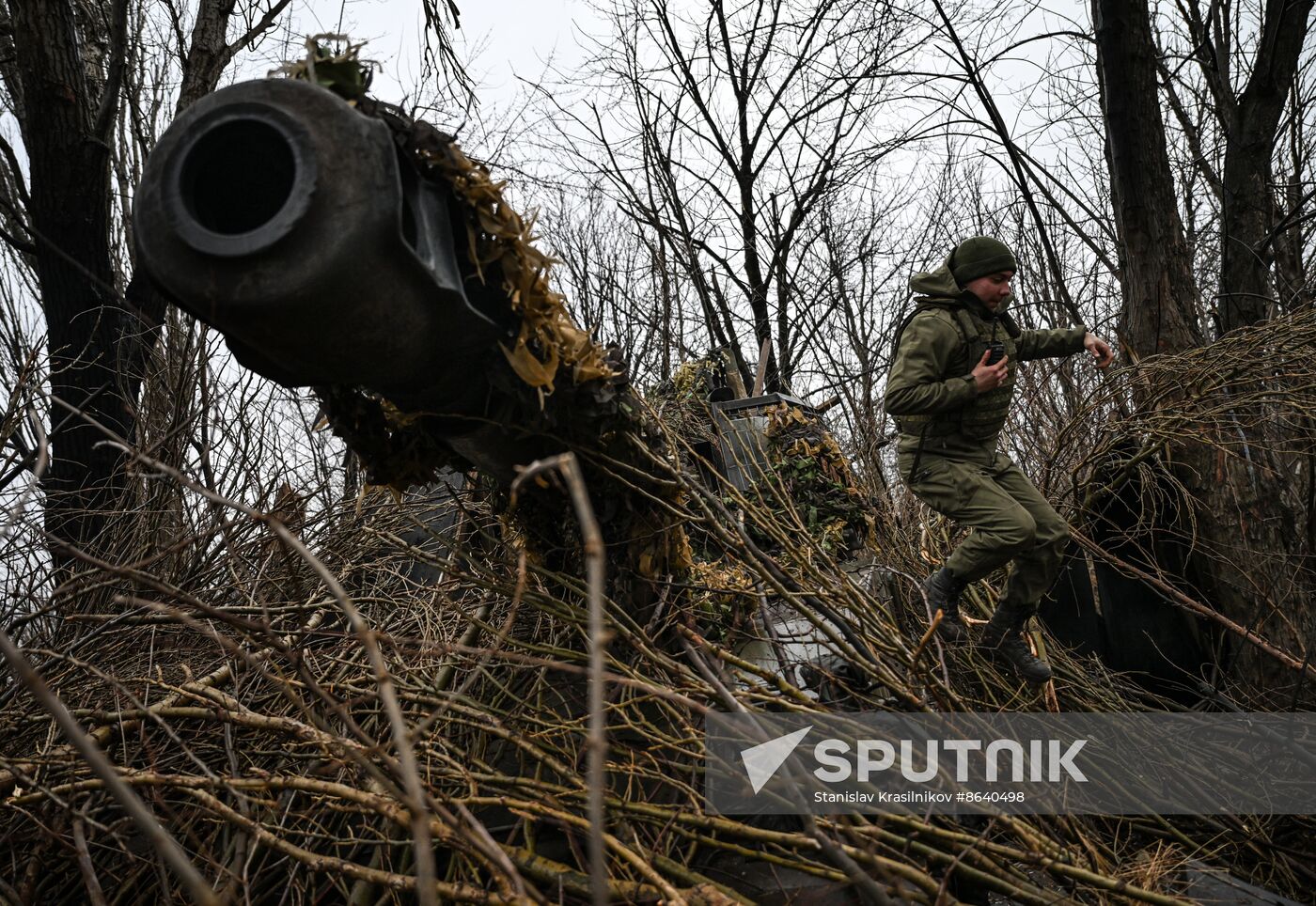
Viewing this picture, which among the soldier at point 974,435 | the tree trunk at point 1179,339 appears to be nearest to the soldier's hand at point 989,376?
the soldier at point 974,435

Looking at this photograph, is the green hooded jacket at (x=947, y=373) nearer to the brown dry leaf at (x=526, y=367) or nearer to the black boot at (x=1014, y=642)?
the black boot at (x=1014, y=642)

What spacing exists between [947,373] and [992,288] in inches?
17.0

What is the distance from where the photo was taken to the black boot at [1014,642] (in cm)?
414

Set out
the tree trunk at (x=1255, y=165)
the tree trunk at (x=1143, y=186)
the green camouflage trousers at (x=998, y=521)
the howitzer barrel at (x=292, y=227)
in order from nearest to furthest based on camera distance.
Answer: the howitzer barrel at (x=292, y=227) < the green camouflage trousers at (x=998, y=521) < the tree trunk at (x=1143, y=186) < the tree trunk at (x=1255, y=165)

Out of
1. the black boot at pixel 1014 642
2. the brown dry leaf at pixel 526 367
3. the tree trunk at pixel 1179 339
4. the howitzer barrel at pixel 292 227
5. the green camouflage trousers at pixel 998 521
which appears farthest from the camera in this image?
the tree trunk at pixel 1179 339

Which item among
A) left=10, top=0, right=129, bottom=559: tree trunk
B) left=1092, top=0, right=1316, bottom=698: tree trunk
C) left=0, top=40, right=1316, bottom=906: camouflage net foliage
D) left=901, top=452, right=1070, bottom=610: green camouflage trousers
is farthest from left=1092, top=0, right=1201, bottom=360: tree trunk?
left=10, top=0, right=129, bottom=559: tree trunk

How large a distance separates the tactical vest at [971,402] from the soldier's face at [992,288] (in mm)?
91

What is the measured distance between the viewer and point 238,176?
2.33 metres

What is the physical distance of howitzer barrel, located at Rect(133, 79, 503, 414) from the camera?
2102mm

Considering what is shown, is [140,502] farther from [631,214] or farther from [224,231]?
[631,214]

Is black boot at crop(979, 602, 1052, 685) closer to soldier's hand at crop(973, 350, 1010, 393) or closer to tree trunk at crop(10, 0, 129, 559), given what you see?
soldier's hand at crop(973, 350, 1010, 393)

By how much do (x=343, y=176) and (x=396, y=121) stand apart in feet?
1.07

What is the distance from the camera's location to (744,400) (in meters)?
6.74

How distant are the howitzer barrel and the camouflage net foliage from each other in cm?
36
